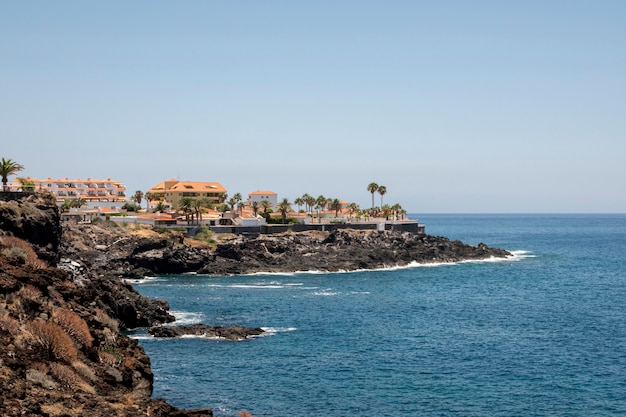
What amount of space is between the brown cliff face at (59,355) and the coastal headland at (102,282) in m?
0.06

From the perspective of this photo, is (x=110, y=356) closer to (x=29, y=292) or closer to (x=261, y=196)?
(x=29, y=292)

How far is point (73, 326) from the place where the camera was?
3162cm

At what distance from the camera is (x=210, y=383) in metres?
46.4

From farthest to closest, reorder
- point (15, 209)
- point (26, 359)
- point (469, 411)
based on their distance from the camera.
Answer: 1. point (15, 209)
2. point (469, 411)
3. point (26, 359)

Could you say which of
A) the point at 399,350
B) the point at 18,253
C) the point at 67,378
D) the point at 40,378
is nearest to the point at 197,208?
the point at 399,350

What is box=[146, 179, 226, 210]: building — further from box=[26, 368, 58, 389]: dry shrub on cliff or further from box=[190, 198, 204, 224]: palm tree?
box=[26, 368, 58, 389]: dry shrub on cliff

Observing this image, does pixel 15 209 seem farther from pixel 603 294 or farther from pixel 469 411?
pixel 603 294

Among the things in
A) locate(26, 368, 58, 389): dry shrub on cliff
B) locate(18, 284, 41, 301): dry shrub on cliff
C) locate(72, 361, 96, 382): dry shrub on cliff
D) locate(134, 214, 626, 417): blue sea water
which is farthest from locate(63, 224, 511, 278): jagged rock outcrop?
locate(26, 368, 58, 389): dry shrub on cliff

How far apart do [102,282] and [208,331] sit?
484 inches

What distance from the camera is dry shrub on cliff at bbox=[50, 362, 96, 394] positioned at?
83.5 ft

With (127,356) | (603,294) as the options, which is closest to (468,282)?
(603,294)

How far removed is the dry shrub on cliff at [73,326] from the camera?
31.1m

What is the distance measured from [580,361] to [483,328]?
1557cm

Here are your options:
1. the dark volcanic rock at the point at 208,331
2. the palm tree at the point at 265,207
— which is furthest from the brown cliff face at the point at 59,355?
the palm tree at the point at 265,207
